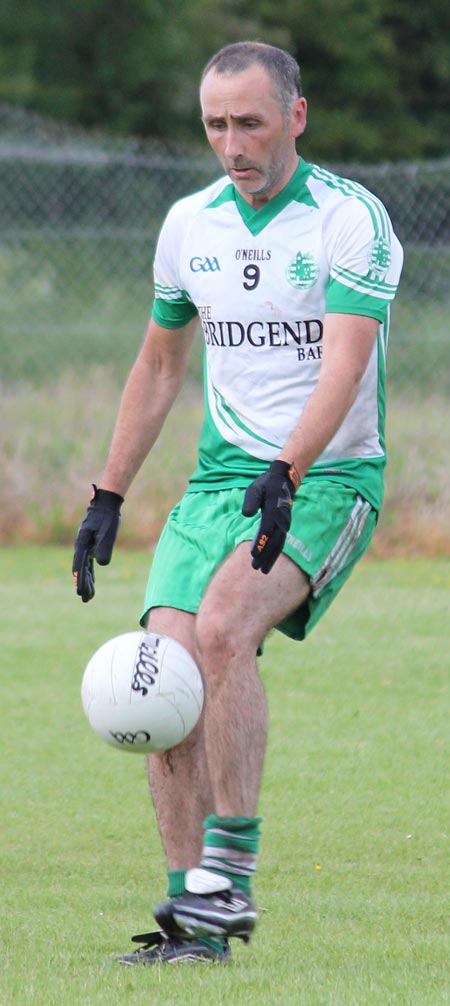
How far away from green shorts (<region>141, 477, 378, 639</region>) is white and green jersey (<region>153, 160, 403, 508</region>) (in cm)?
7

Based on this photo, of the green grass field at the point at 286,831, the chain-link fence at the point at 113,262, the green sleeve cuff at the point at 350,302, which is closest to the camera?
the green grass field at the point at 286,831

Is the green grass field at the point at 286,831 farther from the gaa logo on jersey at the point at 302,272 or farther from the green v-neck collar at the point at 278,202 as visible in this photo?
the green v-neck collar at the point at 278,202

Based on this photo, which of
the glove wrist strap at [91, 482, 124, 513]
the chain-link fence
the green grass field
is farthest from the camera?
the chain-link fence

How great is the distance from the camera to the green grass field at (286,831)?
3895 millimetres

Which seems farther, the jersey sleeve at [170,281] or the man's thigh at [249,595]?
the jersey sleeve at [170,281]

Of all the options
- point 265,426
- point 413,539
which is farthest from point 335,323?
point 413,539

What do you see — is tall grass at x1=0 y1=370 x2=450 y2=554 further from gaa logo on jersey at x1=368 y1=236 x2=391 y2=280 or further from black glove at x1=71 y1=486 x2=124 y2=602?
gaa logo on jersey at x1=368 y1=236 x2=391 y2=280

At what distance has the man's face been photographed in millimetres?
4320

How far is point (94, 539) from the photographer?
187 inches

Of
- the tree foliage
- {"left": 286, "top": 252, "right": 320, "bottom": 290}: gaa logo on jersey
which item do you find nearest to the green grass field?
{"left": 286, "top": 252, "right": 320, "bottom": 290}: gaa logo on jersey

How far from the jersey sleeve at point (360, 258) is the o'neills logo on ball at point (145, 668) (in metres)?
0.99

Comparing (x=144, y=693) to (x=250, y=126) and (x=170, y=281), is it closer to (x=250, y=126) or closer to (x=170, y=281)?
(x=170, y=281)

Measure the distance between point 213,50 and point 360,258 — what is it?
29.8 m

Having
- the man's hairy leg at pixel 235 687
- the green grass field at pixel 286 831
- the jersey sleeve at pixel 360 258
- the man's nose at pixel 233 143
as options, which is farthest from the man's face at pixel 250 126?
the green grass field at pixel 286 831
